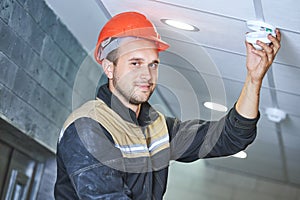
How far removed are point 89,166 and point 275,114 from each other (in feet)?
8.42

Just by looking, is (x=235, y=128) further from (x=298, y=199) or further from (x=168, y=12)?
(x=298, y=199)

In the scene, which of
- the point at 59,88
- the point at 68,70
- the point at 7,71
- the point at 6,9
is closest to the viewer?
the point at 6,9

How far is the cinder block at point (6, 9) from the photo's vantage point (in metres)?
3.13

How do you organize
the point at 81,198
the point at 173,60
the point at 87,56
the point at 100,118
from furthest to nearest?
the point at 87,56 < the point at 173,60 < the point at 100,118 < the point at 81,198

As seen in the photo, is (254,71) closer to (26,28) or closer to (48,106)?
(26,28)

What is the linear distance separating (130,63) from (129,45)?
0.25 ft

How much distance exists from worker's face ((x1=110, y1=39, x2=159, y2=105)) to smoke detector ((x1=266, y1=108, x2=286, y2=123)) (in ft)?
6.80

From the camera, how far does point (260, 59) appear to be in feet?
8.61

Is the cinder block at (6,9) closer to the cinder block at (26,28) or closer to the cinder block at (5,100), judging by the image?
the cinder block at (26,28)

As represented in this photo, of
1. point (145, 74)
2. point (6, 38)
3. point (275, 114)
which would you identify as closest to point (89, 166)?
point (145, 74)

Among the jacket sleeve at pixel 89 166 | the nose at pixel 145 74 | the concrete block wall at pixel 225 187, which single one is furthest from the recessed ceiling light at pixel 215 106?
the concrete block wall at pixel 225 187

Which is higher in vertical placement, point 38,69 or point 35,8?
point 35,8

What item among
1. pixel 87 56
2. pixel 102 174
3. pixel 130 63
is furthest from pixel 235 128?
pixel 87 56

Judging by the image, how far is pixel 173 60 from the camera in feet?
13.3
